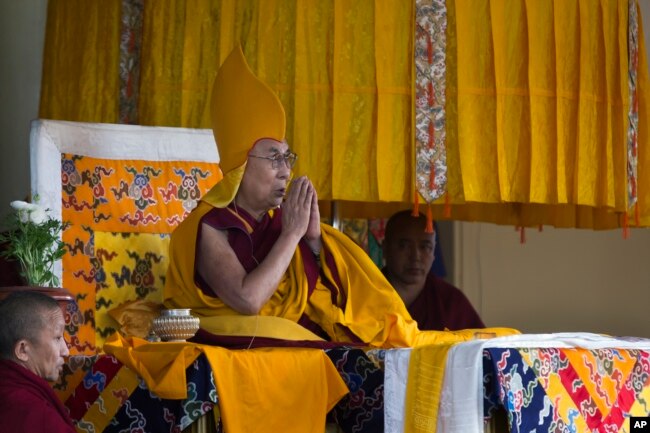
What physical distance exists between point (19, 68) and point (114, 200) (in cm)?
200

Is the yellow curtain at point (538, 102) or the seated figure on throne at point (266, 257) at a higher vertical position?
the yellow curtain at point (538, 102)

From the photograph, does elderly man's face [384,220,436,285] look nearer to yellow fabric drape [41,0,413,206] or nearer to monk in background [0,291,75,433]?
yellow fabric drape [41,0,413,206]

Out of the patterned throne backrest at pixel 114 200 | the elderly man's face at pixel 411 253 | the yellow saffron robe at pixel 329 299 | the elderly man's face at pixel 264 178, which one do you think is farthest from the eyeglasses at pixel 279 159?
the elderly man's face at pixel 411 253

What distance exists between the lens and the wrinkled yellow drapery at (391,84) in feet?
17.1

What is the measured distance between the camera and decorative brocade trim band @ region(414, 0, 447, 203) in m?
5.25

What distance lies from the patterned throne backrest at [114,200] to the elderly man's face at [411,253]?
1302 millimetres

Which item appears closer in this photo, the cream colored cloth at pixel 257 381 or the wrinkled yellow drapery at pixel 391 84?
the cream colored cloth at pixel 257 381

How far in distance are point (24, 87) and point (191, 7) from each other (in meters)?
1.29

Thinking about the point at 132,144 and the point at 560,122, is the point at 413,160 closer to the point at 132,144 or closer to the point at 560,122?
the point at 560,122

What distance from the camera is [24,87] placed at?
6.24 m

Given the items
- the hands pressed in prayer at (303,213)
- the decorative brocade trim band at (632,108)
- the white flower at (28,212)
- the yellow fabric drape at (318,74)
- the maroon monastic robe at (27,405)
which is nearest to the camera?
the maroon monastic robe at (27,405)

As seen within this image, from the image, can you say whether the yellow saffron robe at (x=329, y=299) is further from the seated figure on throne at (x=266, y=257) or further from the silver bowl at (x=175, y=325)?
the silver bowl at (x=175, y=325)

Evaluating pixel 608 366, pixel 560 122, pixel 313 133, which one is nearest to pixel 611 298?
pixel 560 122

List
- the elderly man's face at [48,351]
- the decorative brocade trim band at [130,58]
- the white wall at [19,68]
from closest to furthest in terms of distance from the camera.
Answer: the elderly man's face at [48,351], the decorative brocade trim band at [130,58], the white wall at [19,68]
